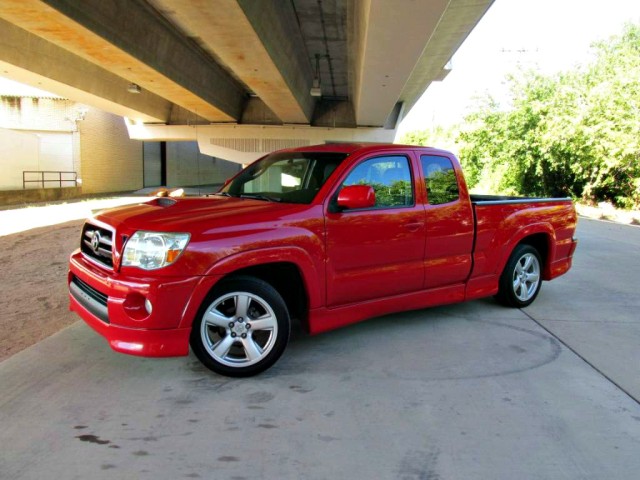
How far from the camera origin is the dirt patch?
509 cm

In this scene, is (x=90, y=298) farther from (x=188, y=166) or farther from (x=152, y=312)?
(x=188, y=166)

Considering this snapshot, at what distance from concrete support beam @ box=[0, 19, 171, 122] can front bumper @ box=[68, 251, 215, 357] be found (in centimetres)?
1338

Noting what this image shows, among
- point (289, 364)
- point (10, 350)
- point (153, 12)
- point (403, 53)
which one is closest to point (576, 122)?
point (403, 53)

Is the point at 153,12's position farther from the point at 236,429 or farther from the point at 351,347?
the point at 236,429

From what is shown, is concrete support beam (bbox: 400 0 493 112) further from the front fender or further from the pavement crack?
the front fender

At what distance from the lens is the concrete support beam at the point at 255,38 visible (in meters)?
10.4

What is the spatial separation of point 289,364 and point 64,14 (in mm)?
9444

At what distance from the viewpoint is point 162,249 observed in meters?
3.63

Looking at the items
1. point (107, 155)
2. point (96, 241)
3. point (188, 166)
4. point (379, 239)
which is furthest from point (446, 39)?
point (188, 166)

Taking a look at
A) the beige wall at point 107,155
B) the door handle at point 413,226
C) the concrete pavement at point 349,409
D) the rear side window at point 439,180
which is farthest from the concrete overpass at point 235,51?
the concrete pavement at point 349,409

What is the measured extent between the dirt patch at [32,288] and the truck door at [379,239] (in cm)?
304

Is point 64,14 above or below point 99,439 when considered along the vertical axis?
above

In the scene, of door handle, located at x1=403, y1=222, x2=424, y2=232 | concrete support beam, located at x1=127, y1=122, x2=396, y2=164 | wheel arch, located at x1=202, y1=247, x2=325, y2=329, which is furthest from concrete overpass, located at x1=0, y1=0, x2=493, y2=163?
wheel arch, located at x1=202, y1=247, x2=325, y2=329

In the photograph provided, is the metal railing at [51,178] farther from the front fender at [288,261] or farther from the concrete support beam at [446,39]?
the front fender at [288,261]
